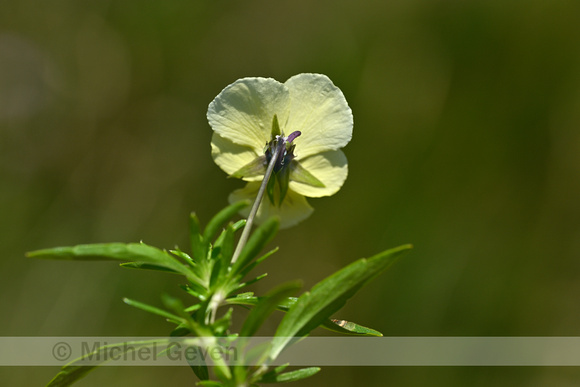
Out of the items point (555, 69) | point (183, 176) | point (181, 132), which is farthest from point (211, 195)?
point (555, 69)

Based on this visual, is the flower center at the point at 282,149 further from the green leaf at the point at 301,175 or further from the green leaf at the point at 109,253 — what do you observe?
the green leaf at the point at 109,253

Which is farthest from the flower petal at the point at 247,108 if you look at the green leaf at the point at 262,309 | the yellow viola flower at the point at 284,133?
the green leaf at the point at 262,309

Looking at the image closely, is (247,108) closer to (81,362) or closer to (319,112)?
(319,112)

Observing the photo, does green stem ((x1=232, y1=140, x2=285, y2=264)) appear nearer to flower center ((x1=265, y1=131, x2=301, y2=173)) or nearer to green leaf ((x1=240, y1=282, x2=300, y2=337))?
flower center ((x1=265, y1=131, x2=301, y2=173))

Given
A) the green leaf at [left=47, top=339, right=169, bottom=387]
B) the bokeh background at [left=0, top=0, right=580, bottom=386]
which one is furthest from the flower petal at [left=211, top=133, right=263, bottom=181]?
the bokeh background at [left=0, top=0, right=580, bottom=386]

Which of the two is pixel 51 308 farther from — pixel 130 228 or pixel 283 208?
pixel 283 208

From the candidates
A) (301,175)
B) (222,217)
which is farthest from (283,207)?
(222,217)
